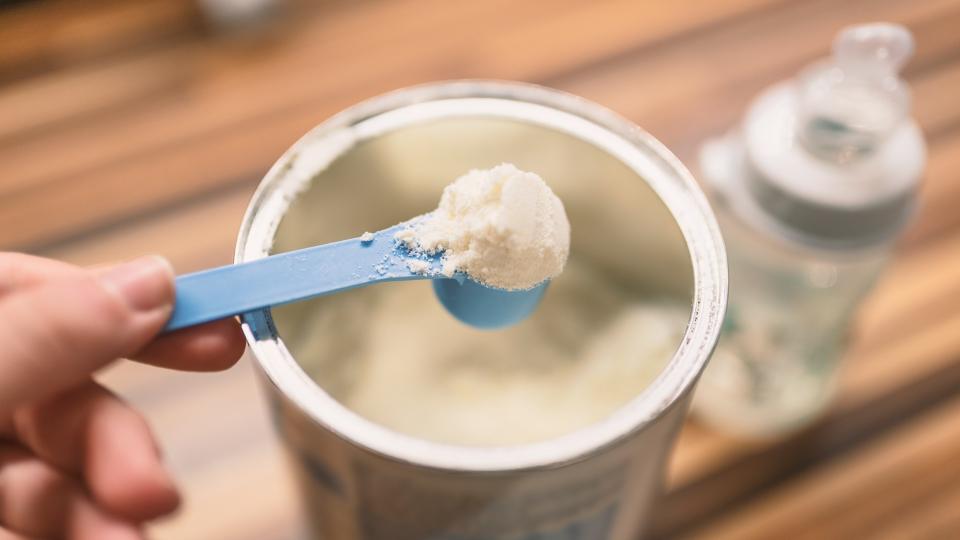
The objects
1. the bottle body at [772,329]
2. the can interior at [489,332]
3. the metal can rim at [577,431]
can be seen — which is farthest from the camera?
the bottle body at [772,329]

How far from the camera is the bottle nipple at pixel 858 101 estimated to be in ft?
1.55

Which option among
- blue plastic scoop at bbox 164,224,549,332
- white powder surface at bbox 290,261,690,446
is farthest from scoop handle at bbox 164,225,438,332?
white powder surface at bbox 290,261,690,446

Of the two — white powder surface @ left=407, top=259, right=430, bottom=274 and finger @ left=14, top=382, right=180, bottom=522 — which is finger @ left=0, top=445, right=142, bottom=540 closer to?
finger @ left=14, top=382, right=180, bottom=522

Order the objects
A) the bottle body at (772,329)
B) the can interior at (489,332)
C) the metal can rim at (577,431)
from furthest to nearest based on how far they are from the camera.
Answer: the bottle body at (772,329), the can interior at (489,332), the metal can rim at (577,431)

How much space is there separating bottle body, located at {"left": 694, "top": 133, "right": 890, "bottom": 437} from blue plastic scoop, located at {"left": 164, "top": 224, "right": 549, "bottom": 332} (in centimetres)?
27

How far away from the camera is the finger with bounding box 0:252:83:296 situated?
355mm

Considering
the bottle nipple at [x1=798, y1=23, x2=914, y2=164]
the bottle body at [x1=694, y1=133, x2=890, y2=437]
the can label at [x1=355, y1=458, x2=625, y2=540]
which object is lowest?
the can label at [x1=355, y1=458, x2=625, y2=540]

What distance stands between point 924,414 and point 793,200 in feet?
0.72

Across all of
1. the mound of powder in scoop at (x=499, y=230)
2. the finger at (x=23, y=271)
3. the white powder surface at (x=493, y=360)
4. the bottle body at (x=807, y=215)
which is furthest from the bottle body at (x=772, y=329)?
the finger at (x=23, y=271)

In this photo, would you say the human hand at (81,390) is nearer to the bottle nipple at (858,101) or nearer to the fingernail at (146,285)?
the fingernail at (146,285)

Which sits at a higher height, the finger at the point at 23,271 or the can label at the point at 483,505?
the finger at the point at 23,271

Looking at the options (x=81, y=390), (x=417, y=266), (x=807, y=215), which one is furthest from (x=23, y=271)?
(x=807, y=215)

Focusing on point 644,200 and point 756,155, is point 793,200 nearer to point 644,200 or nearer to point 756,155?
point 756,155

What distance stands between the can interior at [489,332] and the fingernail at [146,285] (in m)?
0.04
